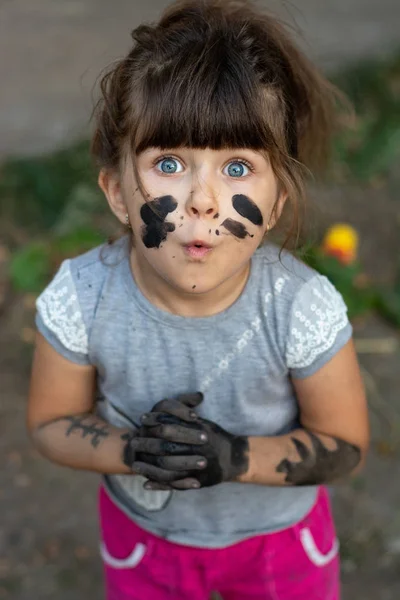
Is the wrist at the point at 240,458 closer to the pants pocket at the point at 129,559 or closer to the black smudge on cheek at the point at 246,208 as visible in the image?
the pants pocket at the point at 129,559

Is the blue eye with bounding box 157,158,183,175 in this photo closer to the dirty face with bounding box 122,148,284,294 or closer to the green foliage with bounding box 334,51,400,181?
the dirty face with bounding box 122,148,284,294

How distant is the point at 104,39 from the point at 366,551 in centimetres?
350

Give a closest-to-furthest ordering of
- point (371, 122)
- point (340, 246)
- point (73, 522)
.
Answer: point (73, 522), point (340, 246), point (371, 122)

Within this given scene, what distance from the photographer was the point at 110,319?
1754 millimetres

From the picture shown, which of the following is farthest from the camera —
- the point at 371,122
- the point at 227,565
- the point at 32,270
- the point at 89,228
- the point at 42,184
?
the point at 371,122

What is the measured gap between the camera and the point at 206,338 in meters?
1.74

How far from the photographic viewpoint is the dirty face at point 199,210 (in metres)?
1.52

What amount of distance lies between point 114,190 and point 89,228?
1.83 meters

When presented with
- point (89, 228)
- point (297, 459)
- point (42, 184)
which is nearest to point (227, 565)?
point (297, 459)

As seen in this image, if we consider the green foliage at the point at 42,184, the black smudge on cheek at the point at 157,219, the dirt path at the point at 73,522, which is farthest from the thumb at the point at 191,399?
the green foliage at the point at 42,184

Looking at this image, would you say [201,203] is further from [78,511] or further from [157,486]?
[78,511]

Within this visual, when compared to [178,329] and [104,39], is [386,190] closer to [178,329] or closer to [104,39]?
[104,39]

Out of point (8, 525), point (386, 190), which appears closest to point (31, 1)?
point (386, 190)

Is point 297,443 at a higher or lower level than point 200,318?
lower
